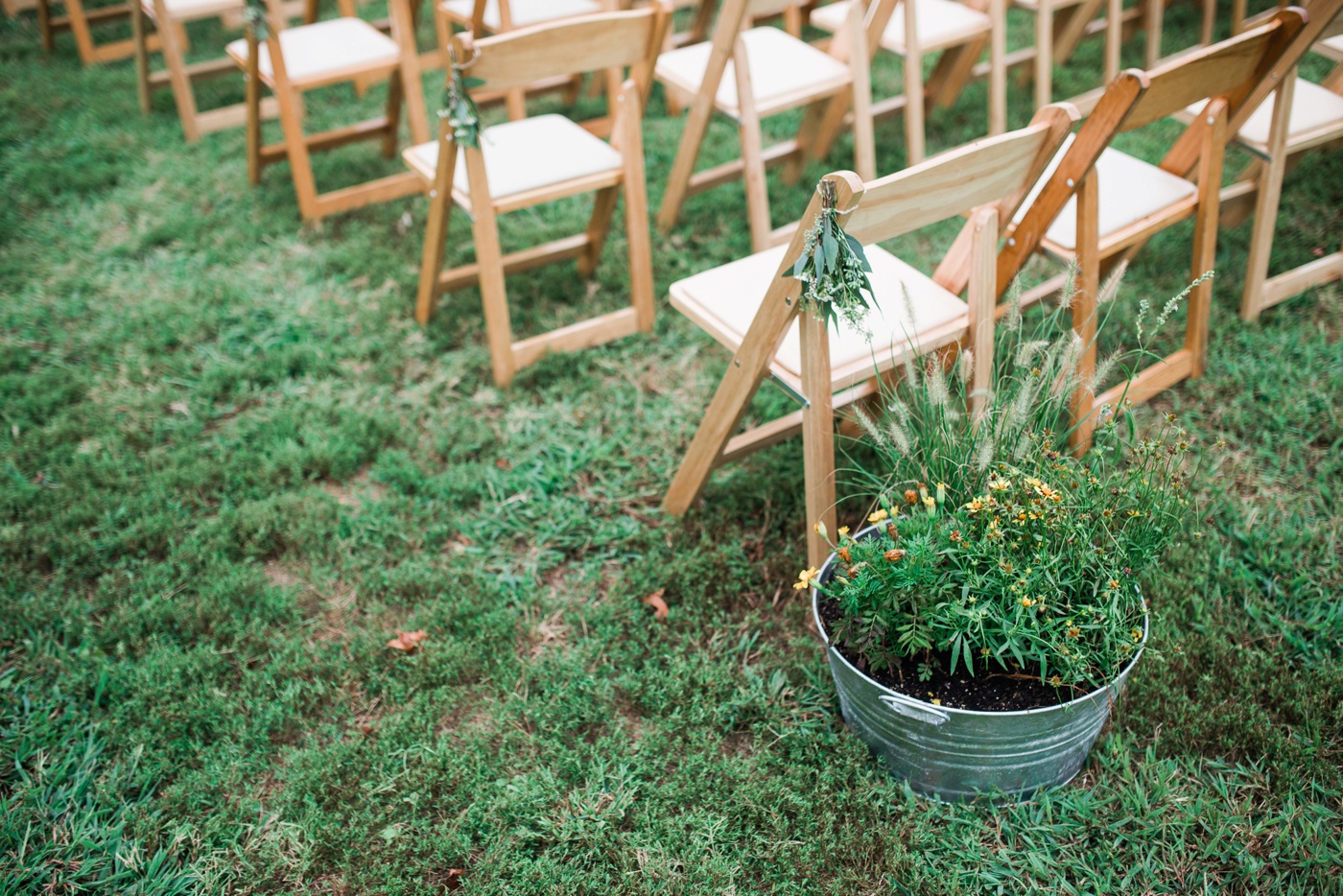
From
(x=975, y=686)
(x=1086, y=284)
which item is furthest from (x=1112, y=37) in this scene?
(x=975, y=686)

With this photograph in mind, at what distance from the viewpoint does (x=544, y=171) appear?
127 inches

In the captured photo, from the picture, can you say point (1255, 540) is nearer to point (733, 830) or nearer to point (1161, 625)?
point (1161, 625)

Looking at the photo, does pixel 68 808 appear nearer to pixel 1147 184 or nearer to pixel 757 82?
pixel 757 82

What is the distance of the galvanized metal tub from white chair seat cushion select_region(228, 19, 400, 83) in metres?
3.17

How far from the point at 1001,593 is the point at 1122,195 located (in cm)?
155

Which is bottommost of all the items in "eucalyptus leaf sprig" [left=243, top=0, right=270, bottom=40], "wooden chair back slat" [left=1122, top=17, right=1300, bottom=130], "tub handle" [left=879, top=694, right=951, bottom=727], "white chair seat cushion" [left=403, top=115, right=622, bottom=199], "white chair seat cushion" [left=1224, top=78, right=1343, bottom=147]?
"tub handle" [left=879, top=694, right=951, bottom=727]

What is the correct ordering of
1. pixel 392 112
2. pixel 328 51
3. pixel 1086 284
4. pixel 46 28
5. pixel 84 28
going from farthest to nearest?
pixel 46 28 < pixel 84 28 < pixel 392 112 < pixel 328 51 < pixel 1086 284

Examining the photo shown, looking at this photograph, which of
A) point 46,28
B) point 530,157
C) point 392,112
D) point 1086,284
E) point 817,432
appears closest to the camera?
point 817,432

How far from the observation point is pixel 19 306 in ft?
12.7

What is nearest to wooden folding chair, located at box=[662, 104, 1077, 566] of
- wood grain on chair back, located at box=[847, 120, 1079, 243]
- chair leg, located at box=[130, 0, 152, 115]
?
wood grain on chair back, located at box=[847, 120, 1079, 243]

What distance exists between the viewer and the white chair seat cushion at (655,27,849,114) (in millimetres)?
3602

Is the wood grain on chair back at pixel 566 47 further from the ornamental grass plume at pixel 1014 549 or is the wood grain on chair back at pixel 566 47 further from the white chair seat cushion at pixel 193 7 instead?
the white chair seat cushion at pixel 193 7

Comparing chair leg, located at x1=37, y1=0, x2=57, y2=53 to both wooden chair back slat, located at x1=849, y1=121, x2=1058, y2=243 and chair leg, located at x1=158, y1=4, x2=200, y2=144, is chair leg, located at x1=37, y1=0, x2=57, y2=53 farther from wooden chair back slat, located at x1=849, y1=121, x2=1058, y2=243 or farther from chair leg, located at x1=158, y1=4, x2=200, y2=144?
wooden chair back slat, located at x1=849, y1=121, x2=1058, y2=243

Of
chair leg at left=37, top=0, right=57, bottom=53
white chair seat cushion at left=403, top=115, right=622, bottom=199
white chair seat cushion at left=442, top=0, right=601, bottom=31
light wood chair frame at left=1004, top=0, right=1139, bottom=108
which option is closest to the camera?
white chair seat cushion at left=403, top=115, right=622, bottom=199
